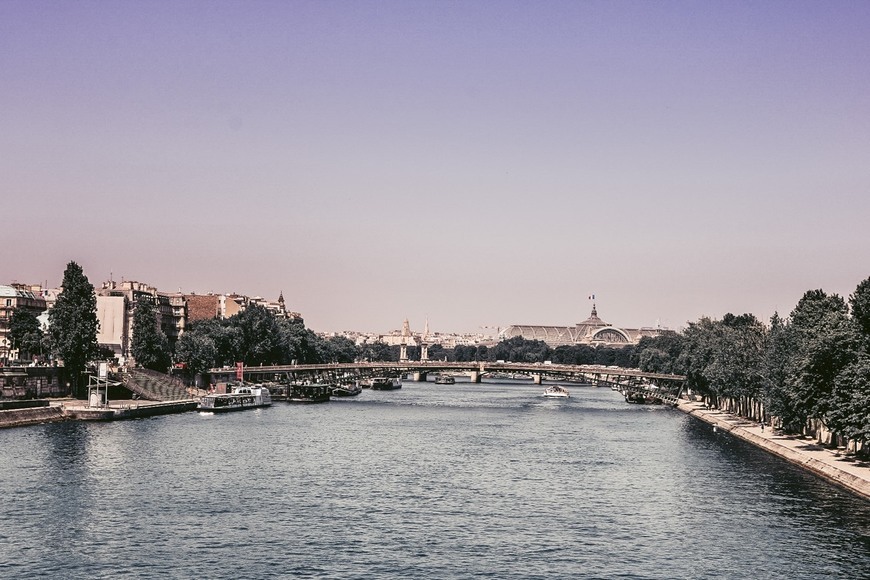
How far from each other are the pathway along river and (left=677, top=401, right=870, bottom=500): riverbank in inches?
73.9

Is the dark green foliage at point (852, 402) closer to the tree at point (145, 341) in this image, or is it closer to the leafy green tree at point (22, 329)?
the tree at point (145, 341)

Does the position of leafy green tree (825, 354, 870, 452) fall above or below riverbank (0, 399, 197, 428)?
above

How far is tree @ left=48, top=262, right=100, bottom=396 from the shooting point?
130m

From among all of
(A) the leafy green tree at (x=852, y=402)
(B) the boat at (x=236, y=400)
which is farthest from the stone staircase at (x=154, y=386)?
(A) the leafy green tree at (x=852, y=402)

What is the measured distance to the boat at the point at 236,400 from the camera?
14312cm

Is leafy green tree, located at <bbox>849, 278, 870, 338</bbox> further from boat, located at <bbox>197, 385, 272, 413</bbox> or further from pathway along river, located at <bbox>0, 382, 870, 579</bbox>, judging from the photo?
boat, located at <bbox>197, 385, 272, 413</bbox>

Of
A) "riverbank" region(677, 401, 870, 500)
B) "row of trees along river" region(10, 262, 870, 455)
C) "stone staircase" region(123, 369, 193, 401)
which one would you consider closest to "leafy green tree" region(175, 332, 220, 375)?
"row of trees along river" region(10, 262, 870, 455)

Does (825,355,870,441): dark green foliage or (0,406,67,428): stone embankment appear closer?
(825,355,870,441): dark green foliage

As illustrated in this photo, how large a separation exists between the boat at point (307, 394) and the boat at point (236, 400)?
41.9 ft

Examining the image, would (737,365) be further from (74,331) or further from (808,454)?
(74,331)

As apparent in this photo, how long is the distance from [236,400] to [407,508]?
294ft

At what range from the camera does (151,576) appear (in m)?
46.9

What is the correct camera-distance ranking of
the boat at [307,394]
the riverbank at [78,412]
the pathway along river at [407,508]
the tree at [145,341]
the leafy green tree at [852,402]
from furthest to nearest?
the boat at [307,394]
the tree at [145,341]
the riverbank at [78,412]
the leafy green tree at [852,402]
the pathway along river at [407,508]

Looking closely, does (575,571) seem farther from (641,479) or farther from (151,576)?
(641,479)
